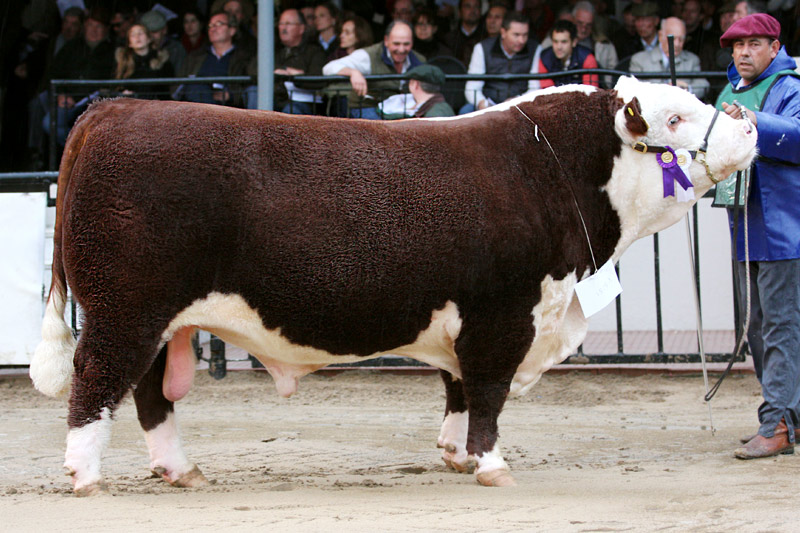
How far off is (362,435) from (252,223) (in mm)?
2117

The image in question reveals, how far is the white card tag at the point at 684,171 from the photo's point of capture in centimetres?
457

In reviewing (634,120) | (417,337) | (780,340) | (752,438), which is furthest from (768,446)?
(417,337)

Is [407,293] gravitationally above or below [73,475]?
above

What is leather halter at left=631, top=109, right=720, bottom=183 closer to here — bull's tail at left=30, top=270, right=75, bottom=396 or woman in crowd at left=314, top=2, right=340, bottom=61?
bull's tail at left=30, top=270, right=75, bottom=396

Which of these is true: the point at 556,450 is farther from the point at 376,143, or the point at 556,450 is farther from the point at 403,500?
the point at 376,143

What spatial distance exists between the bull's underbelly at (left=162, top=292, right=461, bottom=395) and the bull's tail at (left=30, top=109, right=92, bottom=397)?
53 cm

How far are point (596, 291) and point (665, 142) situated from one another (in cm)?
79

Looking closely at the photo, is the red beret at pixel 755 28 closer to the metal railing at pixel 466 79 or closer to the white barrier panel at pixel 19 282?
the metal railing at pixel 466 79

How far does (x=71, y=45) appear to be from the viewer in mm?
10141

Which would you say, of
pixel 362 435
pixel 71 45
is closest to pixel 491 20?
pixel 71 45

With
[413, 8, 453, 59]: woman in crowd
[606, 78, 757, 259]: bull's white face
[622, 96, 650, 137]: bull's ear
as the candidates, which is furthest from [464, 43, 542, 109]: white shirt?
[622, 96, 650, 137]: bull's ear

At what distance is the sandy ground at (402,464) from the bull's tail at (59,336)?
50 centimetres

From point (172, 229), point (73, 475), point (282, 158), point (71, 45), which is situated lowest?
point (73, 475)

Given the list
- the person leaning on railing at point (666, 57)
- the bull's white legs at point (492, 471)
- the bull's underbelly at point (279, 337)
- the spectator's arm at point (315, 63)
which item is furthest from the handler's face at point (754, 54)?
the spectator's arm at point (315, 63)
